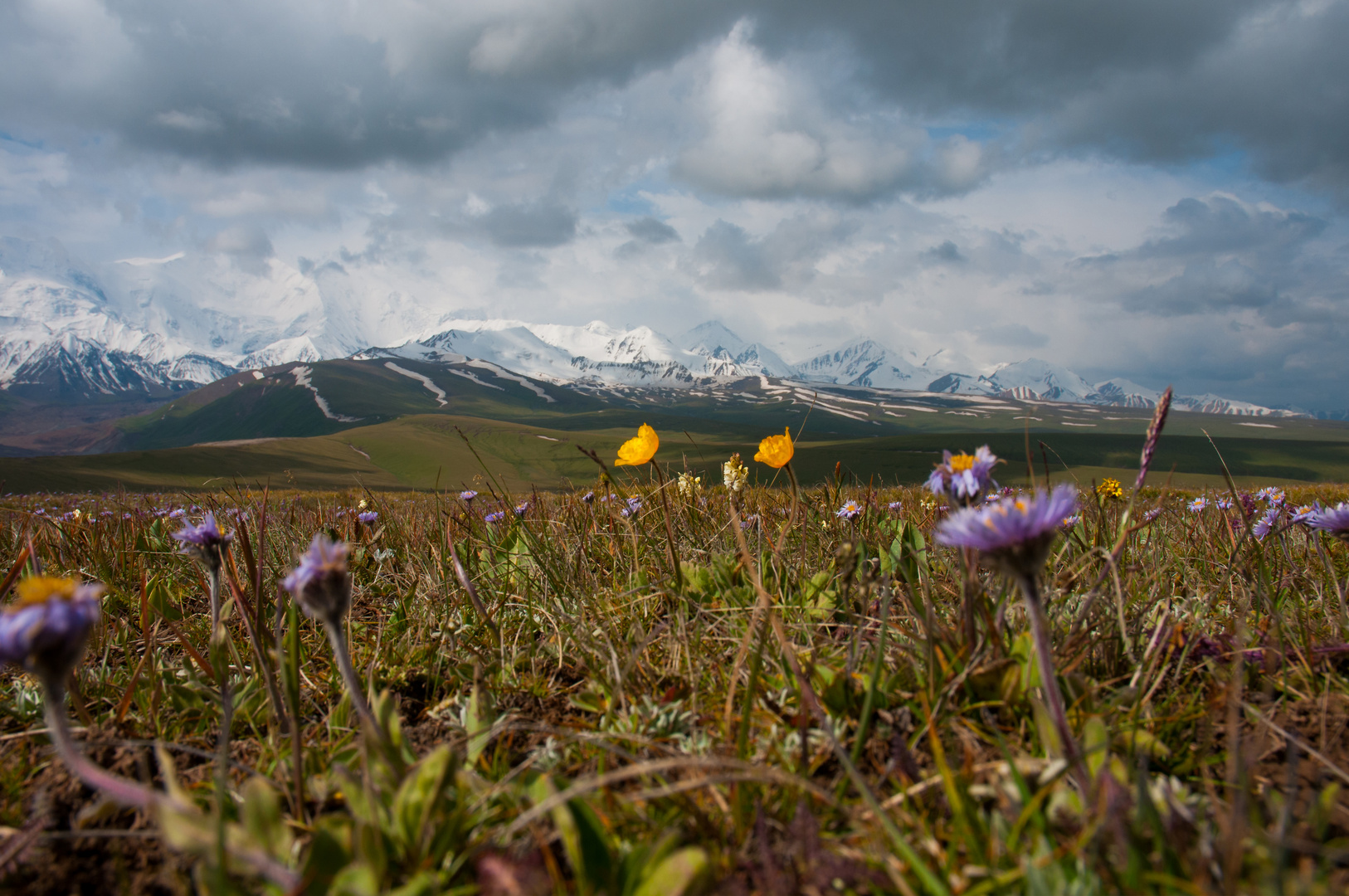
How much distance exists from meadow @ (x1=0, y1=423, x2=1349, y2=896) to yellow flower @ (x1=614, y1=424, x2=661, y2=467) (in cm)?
50

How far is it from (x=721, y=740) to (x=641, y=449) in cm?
138

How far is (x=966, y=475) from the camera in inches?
80.1

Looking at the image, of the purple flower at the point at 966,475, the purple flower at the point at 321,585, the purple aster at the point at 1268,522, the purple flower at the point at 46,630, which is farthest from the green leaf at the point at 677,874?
the purple aster at the point at 1268,522

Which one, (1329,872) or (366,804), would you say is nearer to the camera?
(1329,872)

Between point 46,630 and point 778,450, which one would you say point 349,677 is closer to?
point 46,630

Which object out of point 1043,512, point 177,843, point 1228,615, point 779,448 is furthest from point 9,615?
point 1228,615

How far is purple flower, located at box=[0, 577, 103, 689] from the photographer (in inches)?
46.6

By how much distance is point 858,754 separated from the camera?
1.74 meters

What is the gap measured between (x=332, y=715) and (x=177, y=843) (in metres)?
1.12

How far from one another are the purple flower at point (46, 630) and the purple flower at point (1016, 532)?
5.69ft

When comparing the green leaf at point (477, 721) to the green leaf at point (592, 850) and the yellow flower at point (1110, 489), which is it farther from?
the yellow flower at point (1110, 489)

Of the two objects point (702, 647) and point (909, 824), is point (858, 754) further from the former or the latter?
point (702, 647)

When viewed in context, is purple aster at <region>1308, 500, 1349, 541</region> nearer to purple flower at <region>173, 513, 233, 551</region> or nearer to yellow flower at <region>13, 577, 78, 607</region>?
yellow flower at <region>13, 577, 78, 607</region>

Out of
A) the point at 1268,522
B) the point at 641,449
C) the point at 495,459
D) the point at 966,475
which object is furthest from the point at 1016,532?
the point at 495,459
